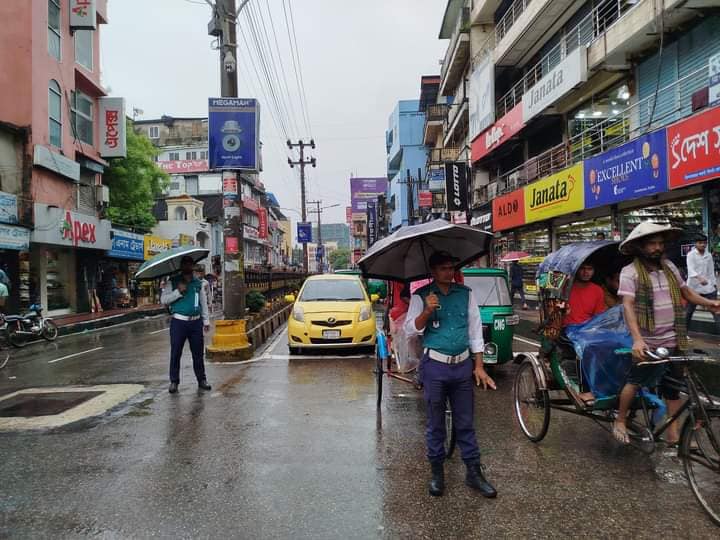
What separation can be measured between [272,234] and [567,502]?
8347cm

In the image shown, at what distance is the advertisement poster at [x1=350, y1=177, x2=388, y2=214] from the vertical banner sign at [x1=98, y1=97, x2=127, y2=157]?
2758 inches

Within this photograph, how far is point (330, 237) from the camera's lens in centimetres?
19962

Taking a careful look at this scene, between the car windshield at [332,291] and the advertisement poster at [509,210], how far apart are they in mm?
11398

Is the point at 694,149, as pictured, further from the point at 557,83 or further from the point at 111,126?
the point at 111,126

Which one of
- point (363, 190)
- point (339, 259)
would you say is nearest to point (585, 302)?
point (363, 190)

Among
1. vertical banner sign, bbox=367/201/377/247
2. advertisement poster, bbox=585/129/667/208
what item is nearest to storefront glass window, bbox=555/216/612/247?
advertisement poster, bbox=585/129/667/208

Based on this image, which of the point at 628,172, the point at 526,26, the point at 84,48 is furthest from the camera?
the point at 84,48

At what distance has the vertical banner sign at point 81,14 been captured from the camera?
68.3 ft

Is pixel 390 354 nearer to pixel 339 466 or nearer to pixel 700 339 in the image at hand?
pixel 339 466

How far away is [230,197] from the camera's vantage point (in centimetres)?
1050

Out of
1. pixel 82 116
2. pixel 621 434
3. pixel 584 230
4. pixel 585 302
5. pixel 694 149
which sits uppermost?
pixel 82 116

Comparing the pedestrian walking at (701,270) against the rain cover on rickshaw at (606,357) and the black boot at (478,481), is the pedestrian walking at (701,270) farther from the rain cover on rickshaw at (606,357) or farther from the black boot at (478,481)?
the black boot at (478,481)

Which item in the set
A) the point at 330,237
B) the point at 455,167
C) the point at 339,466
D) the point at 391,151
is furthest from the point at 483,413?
the point at 330,237

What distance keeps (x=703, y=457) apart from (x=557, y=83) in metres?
16.4
